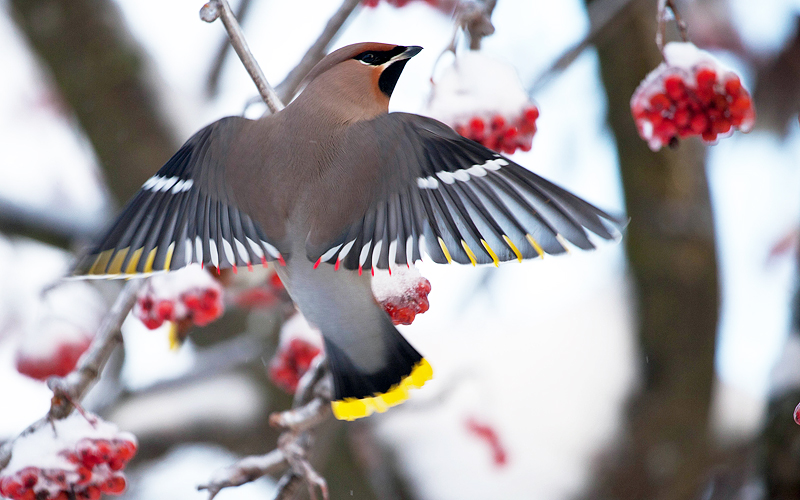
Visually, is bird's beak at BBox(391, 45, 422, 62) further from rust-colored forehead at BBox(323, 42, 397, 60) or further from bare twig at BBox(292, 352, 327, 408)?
bare twig at BBox(292, 352, 327, 408)

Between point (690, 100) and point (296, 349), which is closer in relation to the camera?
point (690, 100)

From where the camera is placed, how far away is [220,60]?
106 inches

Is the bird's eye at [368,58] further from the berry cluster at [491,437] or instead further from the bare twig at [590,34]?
the berry cluster at [491,437]

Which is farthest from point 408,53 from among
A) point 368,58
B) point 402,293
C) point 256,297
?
A: point 256,297

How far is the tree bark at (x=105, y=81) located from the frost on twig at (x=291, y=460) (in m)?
1.69

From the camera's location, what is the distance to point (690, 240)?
8.80 feet

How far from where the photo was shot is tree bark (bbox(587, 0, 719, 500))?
2.63m

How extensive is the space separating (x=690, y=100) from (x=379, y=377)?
2.74 ft

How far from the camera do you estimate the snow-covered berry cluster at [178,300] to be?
1687 millimetres

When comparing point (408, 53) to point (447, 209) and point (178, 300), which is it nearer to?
point (447, 209)

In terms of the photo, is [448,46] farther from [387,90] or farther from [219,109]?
[219,109]

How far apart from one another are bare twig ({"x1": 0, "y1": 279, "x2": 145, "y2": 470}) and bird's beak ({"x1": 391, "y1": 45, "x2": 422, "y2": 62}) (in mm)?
725

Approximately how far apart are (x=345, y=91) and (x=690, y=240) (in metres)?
1.59

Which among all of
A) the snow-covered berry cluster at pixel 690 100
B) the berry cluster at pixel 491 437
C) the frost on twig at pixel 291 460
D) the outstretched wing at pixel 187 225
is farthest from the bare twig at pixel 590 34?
the berry cluster at pixel 491 437
